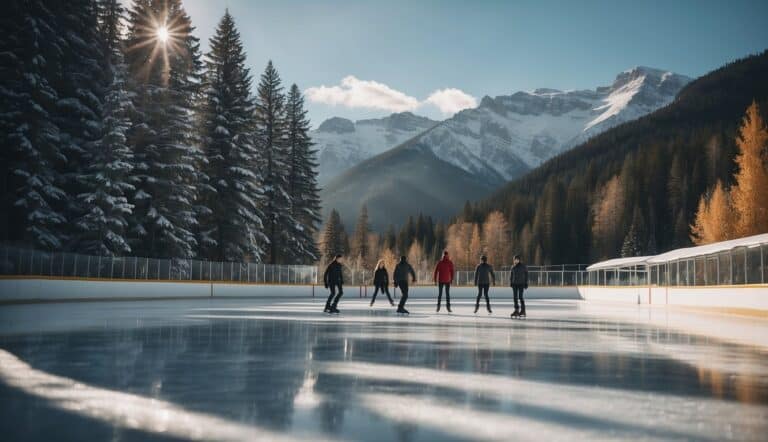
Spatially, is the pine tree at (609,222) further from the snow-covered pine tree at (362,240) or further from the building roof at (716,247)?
the building roof at (716,247)

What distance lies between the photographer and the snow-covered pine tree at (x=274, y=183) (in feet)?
186

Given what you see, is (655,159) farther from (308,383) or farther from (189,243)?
(308,383)

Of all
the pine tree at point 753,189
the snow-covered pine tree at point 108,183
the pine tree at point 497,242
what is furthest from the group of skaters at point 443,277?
the pine tree at point 497,242

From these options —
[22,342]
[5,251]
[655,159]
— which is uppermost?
[655,159]

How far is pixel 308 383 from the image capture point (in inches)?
273

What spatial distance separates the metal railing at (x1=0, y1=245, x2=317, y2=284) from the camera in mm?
28359

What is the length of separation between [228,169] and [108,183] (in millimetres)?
13173

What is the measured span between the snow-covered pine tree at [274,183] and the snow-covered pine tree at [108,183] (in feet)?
59.4

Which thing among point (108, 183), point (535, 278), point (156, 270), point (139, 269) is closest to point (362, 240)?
point (535, 278)

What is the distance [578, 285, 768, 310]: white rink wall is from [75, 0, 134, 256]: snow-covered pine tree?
28909 mm

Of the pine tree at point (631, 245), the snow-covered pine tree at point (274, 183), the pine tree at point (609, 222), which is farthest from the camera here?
the pine tree at point (609, 222)

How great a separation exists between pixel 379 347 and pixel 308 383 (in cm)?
399

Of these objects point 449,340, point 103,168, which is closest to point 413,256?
point 103,168

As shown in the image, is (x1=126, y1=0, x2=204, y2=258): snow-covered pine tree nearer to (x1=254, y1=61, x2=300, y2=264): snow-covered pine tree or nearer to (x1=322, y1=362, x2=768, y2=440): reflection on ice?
(x1=254, y1=61, x2=300, y2=264): snow-covered pine tree
